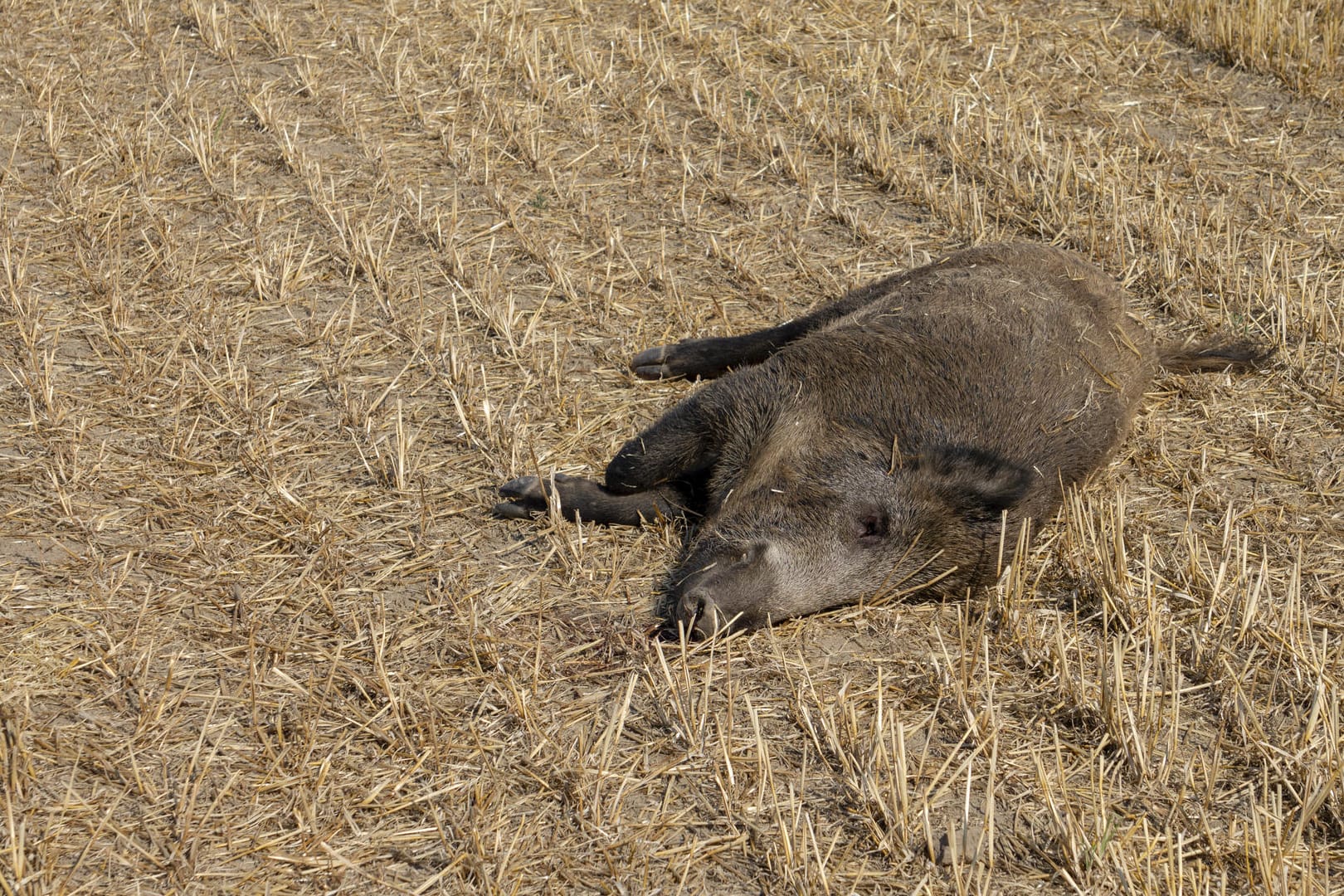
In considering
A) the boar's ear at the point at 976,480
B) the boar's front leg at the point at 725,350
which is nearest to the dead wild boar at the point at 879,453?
the boar's ear at the point at 976,480

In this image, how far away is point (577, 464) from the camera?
4785mm

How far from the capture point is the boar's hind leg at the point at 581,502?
14.5 feet

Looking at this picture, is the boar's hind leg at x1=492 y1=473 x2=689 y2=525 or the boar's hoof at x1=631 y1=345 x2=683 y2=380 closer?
the boar's hind leg at x1=492 y1=473 x2=689 y2=525

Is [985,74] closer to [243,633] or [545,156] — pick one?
[545,156]

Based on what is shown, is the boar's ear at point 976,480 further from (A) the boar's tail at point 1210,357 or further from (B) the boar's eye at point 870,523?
(A) the boar's tail at point 1210,357

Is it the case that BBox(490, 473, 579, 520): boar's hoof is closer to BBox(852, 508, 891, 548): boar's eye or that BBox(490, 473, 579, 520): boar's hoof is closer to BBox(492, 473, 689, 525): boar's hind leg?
BBox(492, 473, 689, 525): boar's hind leg

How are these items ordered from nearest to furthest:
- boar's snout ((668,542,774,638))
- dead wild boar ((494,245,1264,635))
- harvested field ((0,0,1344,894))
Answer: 1. harvested field ((0,0,1344,894))
2. boar's snout ((668,542,774,638))
3. dead wild boar ((494,245,1264,635))

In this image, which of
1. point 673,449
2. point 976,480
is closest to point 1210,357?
point 976,480

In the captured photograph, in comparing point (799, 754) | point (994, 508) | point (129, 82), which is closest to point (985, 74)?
point (994, 508)

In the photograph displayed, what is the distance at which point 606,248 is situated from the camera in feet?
20.1

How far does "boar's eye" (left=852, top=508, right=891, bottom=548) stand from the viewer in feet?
13.7

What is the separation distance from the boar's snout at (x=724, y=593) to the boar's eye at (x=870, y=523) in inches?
12.7

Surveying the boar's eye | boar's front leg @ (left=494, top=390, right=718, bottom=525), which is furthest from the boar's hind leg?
the boar's eye

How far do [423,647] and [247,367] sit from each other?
1.87 meters
